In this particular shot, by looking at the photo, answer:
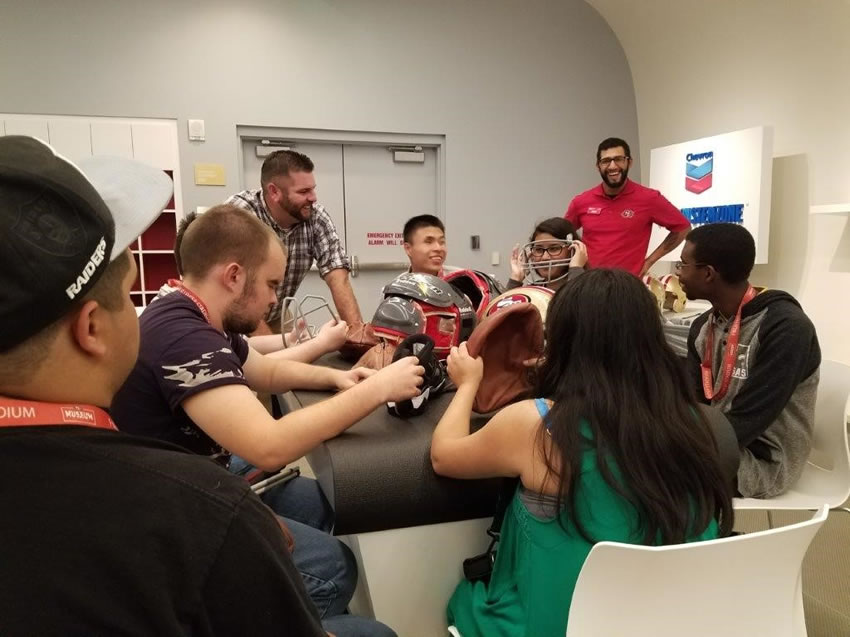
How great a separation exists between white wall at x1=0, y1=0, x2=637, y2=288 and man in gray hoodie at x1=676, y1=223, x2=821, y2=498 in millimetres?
3319

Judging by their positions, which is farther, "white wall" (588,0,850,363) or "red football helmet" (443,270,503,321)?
"white wall" (588,0,850,363)

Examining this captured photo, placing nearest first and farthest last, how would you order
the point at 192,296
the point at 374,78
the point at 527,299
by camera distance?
the point at 192,296, the point at 527,299, the point at 374,78

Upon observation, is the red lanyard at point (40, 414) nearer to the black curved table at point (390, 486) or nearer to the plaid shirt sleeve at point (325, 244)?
the black curved table at point (390, 486)

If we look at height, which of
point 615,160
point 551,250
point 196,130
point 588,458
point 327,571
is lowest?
point 327,571

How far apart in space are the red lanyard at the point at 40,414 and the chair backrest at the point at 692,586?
2.06ft

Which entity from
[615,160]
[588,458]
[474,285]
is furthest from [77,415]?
[615,160]

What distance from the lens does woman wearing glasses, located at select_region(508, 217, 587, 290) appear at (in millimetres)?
2369

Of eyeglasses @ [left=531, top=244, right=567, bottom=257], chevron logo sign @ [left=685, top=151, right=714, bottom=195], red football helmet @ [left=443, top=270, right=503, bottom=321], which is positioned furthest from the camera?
chevron logo sign @ [left=685, top=151, right=714, bottom=195]

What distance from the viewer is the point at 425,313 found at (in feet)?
4.99

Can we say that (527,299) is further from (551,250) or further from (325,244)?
(325,244)

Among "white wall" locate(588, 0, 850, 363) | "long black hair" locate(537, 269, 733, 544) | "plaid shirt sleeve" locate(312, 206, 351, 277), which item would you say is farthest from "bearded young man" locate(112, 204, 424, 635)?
"white wall" locate(588, 0, 850, 363)

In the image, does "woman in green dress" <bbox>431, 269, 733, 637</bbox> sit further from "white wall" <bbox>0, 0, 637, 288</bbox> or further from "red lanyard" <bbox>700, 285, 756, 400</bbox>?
"white wall" <bbox>0, 0, 637, 288</bbox>

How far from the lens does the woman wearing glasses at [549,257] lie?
2.37 metres

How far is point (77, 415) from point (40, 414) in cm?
3
